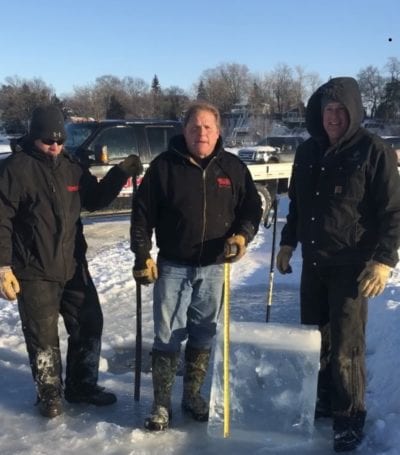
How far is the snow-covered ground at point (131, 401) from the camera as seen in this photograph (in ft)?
11.0

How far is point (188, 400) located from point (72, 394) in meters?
0.84

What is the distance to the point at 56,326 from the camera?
3.80m

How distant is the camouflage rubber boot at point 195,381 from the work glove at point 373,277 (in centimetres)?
112

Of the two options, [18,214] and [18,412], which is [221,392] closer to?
[18,412]

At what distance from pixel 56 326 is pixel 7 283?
536 mm

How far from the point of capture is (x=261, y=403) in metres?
3.46

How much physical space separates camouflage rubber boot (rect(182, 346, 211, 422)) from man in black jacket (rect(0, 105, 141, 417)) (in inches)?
23.2

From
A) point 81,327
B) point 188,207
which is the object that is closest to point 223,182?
point 188,207

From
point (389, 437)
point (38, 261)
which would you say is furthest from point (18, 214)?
point (389, 437)

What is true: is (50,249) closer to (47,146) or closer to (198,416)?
(47,146)

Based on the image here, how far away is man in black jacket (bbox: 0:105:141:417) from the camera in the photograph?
3520 millimetres

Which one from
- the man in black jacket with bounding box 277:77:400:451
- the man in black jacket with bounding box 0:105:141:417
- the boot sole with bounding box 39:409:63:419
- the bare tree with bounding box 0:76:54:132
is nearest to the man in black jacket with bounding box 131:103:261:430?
the man in black jacket with bounding box 277:77:400:451

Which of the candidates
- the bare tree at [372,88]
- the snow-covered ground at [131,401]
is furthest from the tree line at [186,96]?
the snow-covered ground at [131,401]

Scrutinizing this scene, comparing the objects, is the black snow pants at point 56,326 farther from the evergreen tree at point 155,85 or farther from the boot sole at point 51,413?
the evergreen tree at point 155,85
